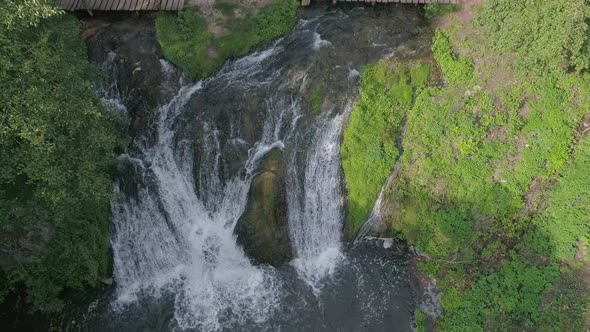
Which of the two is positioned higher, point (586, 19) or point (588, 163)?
point (586, 19)

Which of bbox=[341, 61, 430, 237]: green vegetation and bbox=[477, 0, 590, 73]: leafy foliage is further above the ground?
bbox=[477, 0, 590, 73]: leafy foliage

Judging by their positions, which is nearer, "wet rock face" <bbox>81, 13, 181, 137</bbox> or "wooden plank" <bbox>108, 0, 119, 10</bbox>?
"wet rock face" <bbox>81, 13, 181, 137</bbox>

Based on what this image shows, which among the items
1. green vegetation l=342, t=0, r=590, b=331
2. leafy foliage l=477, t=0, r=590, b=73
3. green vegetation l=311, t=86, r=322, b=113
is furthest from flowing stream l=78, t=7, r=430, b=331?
leafy foliage l=477, t=0, r=590, b=73

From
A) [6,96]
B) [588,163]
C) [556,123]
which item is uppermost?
[6,96]

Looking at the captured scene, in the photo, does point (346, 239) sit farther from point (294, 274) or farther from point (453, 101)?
point (453, 101)

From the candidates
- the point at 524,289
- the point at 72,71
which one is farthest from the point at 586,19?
the point at 72,71

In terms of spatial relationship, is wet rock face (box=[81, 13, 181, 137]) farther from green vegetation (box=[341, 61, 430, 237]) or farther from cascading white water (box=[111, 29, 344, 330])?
green vegetation (box=[341, 61, 430, 237])

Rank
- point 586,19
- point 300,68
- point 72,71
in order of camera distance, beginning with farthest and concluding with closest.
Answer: point 300,68, point 586,19, point 72,71

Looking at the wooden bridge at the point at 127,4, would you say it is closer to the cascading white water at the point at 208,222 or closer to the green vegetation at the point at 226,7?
the green vegetation at the point at 226,7
